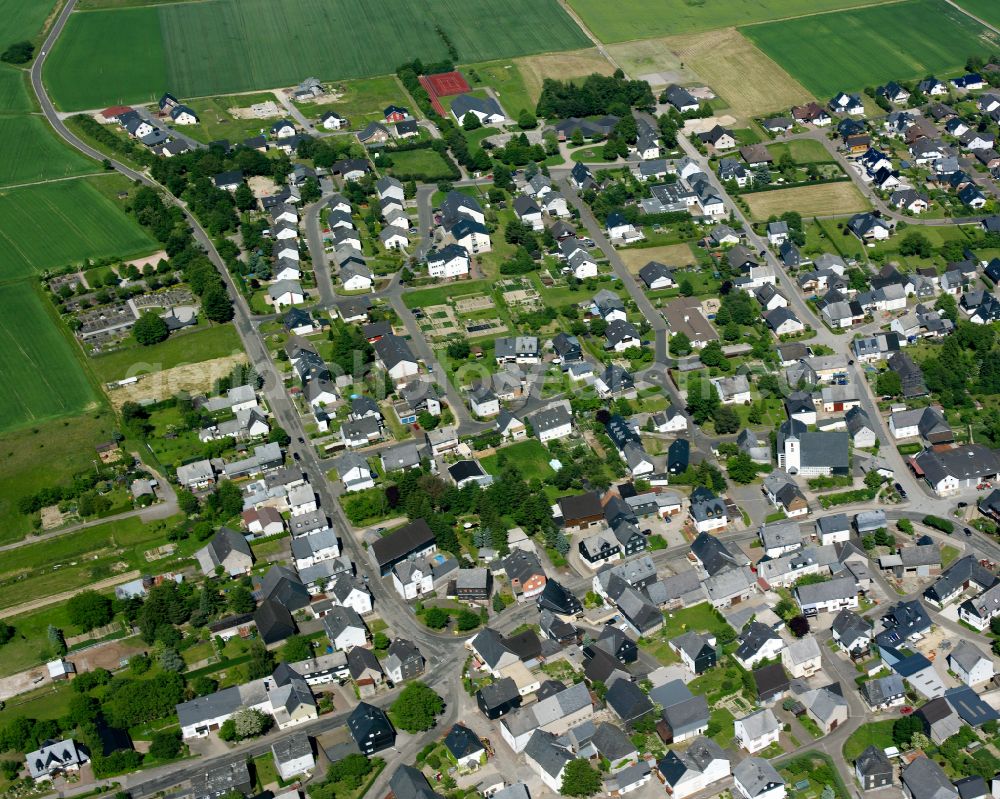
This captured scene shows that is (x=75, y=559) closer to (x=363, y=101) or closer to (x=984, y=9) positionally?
(x=363, y=101)

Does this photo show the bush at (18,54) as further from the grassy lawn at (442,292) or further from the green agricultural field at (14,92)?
the grassy lawn at (442,292)

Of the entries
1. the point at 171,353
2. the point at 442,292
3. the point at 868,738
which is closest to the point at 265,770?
the point at 868,738

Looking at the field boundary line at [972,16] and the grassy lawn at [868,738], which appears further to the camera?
the field boundary line at [972,16]

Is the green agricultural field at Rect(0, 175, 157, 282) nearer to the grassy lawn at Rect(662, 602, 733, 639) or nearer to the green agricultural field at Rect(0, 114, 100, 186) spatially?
the green agricultural field at Rect(0, 114, 100, 186)

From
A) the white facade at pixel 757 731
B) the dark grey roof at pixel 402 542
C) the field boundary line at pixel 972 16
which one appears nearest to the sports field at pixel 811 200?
the field boundary line at pixel 972 16

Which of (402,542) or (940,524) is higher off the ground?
(402,542)

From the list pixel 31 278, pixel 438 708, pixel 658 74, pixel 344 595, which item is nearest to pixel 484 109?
pixel 658 74

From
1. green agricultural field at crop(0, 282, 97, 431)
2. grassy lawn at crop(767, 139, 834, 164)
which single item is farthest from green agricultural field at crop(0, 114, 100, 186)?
grassy lawn at crop(767, 139, 834, 164)
